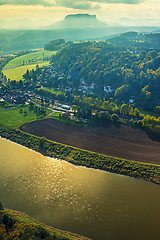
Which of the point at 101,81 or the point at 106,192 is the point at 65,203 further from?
the point at 101,81

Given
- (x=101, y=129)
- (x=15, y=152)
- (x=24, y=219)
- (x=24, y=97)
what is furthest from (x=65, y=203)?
(x=24, y=97)

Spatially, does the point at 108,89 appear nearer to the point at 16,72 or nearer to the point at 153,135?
the point at 153,135

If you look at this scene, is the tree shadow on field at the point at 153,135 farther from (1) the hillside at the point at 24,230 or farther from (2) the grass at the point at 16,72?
(2) the grass at the point at 16,72

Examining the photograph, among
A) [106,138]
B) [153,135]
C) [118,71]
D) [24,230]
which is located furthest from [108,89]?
[24,230]

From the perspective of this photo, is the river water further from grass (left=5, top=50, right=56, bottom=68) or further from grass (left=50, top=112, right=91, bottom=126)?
grass (left=5, top=50, right=56, bottom=68)

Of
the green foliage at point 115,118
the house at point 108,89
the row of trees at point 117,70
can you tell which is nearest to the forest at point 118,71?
the row of trees at point 117,70

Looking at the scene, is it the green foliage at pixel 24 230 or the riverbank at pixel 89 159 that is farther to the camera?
the riverbank at pixel 89 159
